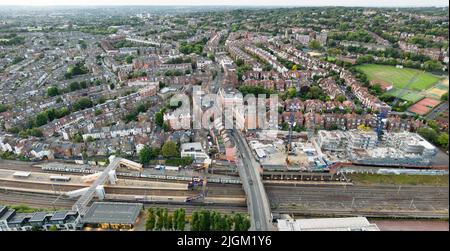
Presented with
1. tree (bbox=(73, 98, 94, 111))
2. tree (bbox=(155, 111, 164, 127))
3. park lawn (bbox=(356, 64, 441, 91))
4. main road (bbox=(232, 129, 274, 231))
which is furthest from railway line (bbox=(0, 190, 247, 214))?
park lawn (bbox=(356, 64, 441, 91))

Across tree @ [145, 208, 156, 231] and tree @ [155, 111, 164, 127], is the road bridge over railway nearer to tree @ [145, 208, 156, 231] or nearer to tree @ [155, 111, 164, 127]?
tree @ [145, 208, 156, 231]

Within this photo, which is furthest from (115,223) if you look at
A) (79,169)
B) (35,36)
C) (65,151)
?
(35,36)

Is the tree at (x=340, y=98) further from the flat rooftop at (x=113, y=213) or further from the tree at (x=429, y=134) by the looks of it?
the flat rooftop at (x=113, y=213)

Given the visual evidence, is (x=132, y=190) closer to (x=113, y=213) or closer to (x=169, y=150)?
(x=113, y=213)

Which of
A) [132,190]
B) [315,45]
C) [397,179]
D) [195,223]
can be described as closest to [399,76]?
[315,45]

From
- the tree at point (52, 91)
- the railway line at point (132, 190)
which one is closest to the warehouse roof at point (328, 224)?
the railway line at point (132, 190)
